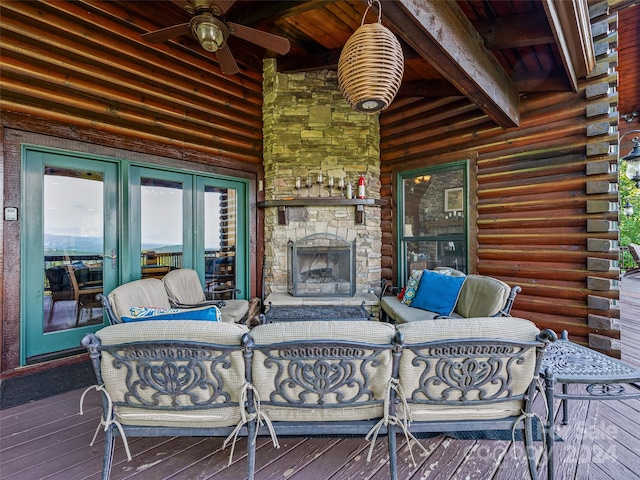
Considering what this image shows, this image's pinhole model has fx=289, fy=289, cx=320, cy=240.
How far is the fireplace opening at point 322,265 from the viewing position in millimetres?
4336

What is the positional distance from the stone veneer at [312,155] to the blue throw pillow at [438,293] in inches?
48.5

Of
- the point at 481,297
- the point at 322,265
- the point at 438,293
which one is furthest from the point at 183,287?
the point at 481,297

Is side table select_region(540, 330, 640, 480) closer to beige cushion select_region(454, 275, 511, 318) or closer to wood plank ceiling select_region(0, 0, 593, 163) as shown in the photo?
beige cushion select_region(454, 275, 511, 318)

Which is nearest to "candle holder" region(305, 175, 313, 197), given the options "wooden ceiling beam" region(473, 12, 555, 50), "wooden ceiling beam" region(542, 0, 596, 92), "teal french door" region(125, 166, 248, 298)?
"teal french door" region(125, 166, 248, 298)

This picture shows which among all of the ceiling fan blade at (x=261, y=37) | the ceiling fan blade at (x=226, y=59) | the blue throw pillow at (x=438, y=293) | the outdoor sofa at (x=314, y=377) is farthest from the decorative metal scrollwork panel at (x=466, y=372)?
the ceiling fan blade at (x=226, y=59)

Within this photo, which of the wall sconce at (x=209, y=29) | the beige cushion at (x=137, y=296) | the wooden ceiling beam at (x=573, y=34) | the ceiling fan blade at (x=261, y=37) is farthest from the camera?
the ceiling fan blade at (x=261, y=37)

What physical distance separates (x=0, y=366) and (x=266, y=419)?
3.02 meters

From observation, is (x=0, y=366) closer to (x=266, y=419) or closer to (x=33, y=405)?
(x=33, y=405)

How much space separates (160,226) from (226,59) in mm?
2223

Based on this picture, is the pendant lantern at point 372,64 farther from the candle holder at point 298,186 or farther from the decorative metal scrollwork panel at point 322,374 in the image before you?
the candle holder at point 298,186

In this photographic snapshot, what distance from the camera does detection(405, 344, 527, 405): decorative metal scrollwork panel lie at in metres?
1.29

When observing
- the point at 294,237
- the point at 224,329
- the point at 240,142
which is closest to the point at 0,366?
the point at 224,329

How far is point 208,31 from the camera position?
2432 mm

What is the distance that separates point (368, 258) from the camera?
4500mm
